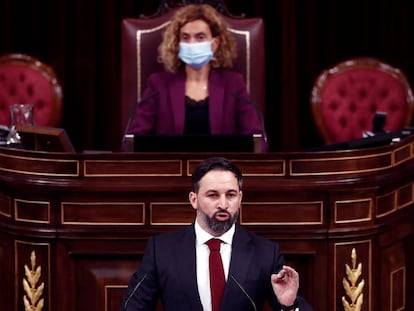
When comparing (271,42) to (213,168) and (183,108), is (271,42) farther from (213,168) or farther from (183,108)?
(213,168)

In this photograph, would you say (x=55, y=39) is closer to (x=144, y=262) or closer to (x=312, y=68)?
(x=312, y=68)

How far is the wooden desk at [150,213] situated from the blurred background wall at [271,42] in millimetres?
2360

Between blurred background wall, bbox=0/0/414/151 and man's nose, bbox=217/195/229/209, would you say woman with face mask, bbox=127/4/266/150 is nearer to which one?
blurred background wall, bbox=0/0/414/151

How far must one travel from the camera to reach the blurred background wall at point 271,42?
25.1ft

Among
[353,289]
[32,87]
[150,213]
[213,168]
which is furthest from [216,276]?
[32,87]

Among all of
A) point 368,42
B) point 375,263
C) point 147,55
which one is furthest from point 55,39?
point 375,263

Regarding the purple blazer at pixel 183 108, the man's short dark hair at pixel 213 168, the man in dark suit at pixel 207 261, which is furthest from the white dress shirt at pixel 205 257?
the purple blazer at pixel 183 108

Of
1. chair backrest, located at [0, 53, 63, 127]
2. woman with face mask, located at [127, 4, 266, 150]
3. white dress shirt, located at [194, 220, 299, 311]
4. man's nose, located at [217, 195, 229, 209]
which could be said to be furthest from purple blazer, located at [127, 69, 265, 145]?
man's nose, located at [217, 195, 229, 209]

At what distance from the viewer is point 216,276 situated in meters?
4.32

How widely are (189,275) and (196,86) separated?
2.26m

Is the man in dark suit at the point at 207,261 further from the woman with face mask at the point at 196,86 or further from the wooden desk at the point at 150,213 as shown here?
the woman with face mask at the point at 196,86

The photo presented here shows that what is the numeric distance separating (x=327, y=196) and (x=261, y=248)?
39.3 inches

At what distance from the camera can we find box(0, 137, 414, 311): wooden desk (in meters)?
5.27

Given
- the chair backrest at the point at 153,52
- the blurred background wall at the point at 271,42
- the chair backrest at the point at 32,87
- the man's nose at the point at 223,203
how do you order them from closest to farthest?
the man's nose at the point at 223,203 → the chair backrest at the point at 153,52 → the chair backrest at the point at 32,87 → the blurred background wall at the point at 271,42
